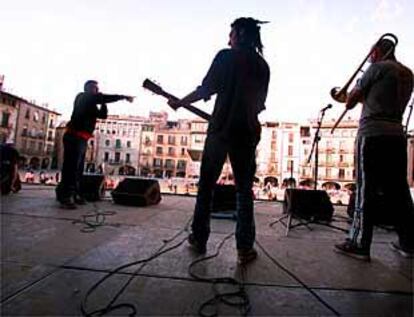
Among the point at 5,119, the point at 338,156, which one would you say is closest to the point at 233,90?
the point at 5,119

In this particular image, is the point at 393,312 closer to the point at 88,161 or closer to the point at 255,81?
the point at 255,81

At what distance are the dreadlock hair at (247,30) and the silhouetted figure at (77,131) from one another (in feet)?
7.18

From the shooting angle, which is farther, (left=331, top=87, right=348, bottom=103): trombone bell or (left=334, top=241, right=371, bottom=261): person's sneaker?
(left=331, top=87, right=348, bottom=103): trombone bell

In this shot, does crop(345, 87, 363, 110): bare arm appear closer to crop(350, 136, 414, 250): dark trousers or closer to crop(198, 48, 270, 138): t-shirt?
crop(350, 136, 414, 250): dark trousers

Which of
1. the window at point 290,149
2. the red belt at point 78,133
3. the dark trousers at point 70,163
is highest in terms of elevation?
the window at point 290,149

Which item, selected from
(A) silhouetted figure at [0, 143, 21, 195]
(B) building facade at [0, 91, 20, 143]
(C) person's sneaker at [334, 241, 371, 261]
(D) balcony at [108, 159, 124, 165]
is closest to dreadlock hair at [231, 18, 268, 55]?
(C) person's sneaker at [334, 241, 371, 261]

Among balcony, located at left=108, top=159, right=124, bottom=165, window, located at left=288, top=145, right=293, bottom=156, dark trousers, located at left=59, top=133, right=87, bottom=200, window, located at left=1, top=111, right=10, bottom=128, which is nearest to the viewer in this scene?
dark trousers, located at left=59, top=133, right=87, bottom=200

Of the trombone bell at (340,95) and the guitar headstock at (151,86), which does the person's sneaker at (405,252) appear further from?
the guitar headstock at (151,86)

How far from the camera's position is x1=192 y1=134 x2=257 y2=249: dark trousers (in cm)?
214

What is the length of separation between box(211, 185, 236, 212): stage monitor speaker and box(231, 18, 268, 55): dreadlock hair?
2183 millimetres

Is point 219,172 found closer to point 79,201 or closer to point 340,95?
point 340,95

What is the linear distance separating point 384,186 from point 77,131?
3.25m

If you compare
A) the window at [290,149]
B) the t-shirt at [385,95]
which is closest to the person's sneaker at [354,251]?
the t-shirt at [385,95]

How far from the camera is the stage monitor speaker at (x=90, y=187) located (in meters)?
4.55
